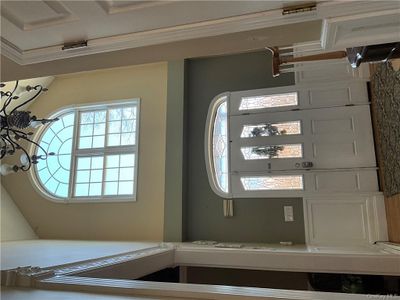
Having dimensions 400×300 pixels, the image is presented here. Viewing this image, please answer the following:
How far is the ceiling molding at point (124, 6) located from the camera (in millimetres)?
1253

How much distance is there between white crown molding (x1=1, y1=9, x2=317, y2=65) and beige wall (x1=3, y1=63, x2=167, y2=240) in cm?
363

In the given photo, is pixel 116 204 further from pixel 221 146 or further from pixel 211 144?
pixel 221 146

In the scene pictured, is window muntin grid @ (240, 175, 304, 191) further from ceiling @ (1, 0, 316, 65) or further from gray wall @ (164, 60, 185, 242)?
ceiling @ (1, 0, 316, 65)

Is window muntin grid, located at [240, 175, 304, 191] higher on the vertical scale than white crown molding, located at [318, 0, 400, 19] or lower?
lower

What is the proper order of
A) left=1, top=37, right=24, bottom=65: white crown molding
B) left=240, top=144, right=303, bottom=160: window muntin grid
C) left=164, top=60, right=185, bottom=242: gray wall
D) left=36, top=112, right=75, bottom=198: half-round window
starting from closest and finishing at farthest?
left=1, top=37, right=24, bottom=65: white crown molding < left=240, top=144, right=303, bottom=160: window muntin grid < left=164, top=60, right=185, bottom=242: gray wall < left=36, top=112, right=75, bottom=198: half-round window

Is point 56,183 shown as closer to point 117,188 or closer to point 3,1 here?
point 117,188

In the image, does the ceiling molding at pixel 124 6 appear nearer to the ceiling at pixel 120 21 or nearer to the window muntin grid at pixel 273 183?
the ceiling at pixel 120 21

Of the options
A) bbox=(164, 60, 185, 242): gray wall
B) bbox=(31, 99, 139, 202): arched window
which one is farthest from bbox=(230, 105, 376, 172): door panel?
bbox=(31, 99, 139, 202): arched window

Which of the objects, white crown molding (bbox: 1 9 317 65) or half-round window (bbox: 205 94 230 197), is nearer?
white crown molding (bbox: 1 9 317 65)

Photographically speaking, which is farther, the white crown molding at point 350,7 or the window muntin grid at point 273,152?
the window muntin grid at point 273,152

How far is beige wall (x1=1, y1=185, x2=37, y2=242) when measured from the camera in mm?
5238

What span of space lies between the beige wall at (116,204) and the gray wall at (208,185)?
0.48 metres

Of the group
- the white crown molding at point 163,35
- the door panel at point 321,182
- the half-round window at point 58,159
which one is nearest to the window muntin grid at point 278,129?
the door panel at point 321,182

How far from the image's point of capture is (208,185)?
4.86m
